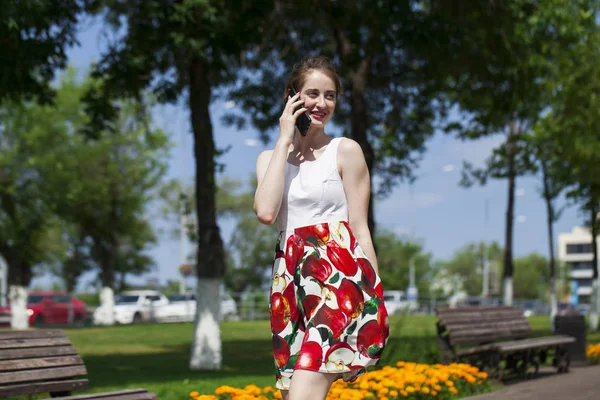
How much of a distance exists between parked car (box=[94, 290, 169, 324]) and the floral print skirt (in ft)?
126

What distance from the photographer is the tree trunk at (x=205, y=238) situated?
14469 millimetres

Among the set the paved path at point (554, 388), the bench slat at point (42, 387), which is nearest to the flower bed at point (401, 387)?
the paved path at point (554, 388)

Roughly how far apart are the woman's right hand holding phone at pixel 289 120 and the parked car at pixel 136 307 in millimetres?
38388

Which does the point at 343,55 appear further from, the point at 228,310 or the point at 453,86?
the point at 228,310

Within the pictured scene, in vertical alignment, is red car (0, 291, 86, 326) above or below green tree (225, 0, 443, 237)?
below

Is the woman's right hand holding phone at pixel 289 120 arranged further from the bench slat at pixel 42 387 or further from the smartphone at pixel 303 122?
the bench slat at pixel 42 387

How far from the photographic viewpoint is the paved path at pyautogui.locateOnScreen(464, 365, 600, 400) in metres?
9.96

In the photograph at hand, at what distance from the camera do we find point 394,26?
16.3 metres

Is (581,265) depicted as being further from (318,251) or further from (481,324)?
(318,251)

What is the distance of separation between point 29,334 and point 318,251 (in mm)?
3410

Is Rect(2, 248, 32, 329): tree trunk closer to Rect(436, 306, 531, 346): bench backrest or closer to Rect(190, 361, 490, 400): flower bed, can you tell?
Rect(436, 306, 531, 346): bench backrest

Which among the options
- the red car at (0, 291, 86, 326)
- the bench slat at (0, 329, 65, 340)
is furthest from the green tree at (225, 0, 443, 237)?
the red car at (0, 291, 86, 326)

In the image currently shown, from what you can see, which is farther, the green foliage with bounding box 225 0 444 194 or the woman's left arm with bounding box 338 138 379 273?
the green foliage with bounding box 225 0 444 194

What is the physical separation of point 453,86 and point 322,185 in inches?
652
